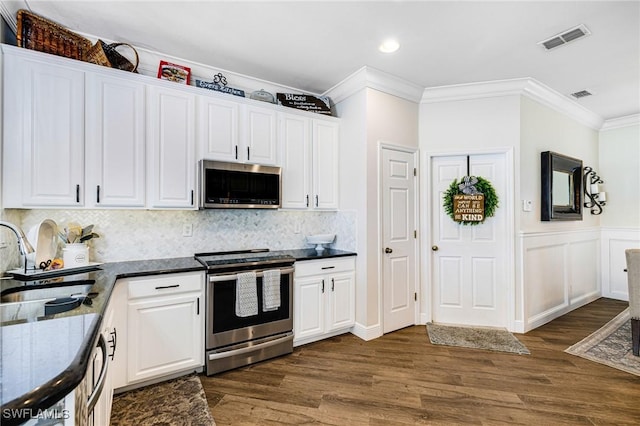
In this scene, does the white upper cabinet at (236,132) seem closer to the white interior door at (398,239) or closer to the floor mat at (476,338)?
the white interior door at (398,239)

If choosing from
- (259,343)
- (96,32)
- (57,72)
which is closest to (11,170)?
(57,72)

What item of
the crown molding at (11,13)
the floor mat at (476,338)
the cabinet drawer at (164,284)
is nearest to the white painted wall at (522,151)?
the floor mat at (476,338)

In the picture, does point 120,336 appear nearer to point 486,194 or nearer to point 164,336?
point 164,336

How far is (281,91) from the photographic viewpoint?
142 inches

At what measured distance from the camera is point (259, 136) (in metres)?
3.09

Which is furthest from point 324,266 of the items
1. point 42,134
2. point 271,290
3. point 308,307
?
point 42,134

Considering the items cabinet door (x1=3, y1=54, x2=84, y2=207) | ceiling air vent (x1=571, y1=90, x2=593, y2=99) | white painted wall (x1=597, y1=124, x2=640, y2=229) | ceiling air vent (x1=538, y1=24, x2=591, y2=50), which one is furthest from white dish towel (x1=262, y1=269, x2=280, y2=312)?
white painted wall (x1=597, y1=124, x2=640, y2=229)

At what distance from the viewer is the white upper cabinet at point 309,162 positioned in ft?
10.7

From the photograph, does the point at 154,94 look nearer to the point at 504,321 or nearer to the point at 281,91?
the point at 281,91

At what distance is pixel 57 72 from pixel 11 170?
2.57 ft

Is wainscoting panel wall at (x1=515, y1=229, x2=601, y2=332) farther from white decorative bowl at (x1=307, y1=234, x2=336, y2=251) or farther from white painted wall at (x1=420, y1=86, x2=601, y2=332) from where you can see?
white decorative bowl at (x1=307, y1=234, x2=336, y2=251)

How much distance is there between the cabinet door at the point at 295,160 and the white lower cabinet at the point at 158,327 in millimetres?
1283

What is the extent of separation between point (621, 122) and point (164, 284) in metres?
6.80

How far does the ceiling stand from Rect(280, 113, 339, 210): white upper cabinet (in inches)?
21.6
